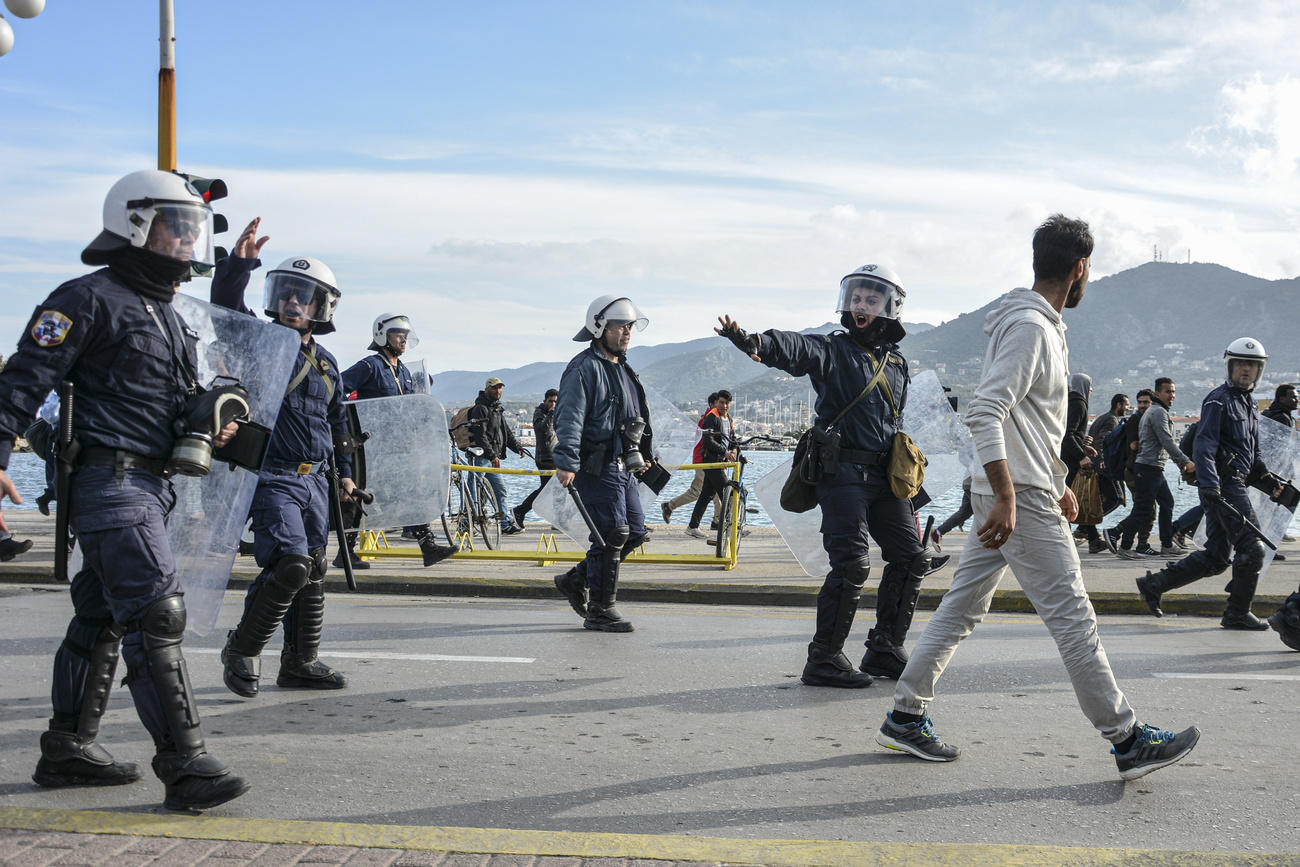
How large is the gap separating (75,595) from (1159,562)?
34.3ft

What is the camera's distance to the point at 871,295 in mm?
5930

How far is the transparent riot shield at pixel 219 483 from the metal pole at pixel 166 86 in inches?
151

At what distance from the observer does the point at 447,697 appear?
535 centimetres

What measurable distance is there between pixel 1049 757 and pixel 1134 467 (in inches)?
375

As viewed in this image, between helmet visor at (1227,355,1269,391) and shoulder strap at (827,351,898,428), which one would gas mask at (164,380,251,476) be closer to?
shoulder strap at (827,351,898,428)

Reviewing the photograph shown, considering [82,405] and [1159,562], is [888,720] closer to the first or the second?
[82,405]

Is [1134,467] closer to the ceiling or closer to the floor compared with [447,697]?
closer to the ceiling

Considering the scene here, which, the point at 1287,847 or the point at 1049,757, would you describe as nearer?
the point at 1287,847

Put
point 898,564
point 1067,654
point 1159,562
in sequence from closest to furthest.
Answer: point 1067,654
point 898,564
point 1159,562

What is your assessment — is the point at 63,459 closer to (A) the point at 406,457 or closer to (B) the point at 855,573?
(B) the point at 855,573

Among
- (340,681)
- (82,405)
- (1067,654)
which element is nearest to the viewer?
(82,405)

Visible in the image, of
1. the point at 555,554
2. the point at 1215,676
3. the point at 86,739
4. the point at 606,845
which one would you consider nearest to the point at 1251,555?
the point at 1215,676

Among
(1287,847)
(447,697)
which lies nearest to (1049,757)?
(1287,847)

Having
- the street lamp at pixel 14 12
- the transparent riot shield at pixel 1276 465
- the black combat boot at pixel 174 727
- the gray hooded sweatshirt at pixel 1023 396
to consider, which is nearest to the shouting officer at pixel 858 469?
the gray hooded sweatshirt at pixel 1023 396
